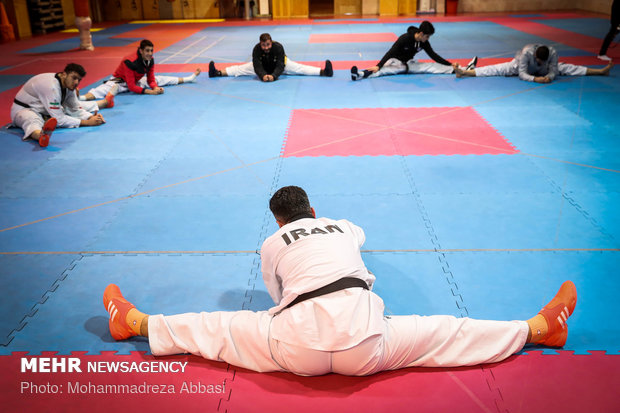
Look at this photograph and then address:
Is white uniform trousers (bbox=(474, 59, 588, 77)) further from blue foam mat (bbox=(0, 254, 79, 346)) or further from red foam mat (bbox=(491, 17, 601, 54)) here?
blue foam mat (bbox=(0, 254, 79, 346))

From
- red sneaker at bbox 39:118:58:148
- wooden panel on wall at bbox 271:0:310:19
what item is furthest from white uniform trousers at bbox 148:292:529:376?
wooden panel on wall at bbox 271:0:310:19

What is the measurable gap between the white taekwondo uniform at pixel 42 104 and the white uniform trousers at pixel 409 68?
292 inches

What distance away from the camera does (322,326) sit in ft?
10.8

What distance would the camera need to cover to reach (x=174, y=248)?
212 inches

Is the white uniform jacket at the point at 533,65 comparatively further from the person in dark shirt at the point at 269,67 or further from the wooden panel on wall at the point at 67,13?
the wooden panel on wall at the point at 67,13

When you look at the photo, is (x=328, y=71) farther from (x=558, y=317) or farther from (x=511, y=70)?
(x=558, y=317)

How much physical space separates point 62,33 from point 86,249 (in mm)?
21540

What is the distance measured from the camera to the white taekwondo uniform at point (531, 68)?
11.7m

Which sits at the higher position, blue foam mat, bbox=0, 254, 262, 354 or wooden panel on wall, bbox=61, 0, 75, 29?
wooden panel on wall, bbox=61, 0, 75, 29

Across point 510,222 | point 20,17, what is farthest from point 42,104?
point 20,17

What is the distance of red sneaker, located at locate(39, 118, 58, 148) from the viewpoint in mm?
8312

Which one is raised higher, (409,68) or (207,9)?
(207,9)

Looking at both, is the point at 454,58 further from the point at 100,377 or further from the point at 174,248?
the point at 100,377

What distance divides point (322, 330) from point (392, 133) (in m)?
6.00
